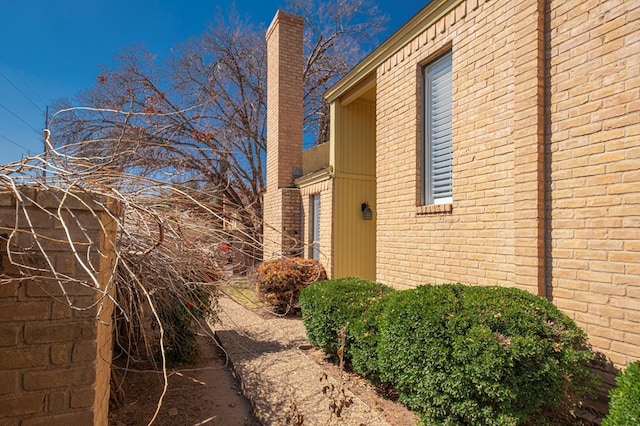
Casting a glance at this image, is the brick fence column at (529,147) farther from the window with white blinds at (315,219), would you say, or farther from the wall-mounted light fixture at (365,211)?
the window with white blinds at (315,219)

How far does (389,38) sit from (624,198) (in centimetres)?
438

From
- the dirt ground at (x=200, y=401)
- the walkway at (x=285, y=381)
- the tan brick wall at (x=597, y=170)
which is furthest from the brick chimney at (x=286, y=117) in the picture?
the tan brick wall at (x=597, y=170)

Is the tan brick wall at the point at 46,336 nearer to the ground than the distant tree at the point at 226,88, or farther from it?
nearer to the ground

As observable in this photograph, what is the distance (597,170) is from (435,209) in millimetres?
2036

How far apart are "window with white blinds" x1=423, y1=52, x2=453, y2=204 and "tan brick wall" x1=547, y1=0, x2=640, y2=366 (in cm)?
155

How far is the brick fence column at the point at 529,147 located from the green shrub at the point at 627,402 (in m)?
1.30

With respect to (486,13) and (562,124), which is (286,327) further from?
(486,13)

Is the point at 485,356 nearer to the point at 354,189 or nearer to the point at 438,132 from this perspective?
the point at 438,132

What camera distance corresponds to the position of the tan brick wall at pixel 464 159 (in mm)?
4055

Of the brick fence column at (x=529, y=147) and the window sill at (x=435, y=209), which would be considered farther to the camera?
the window sill at (x=435, y=209)

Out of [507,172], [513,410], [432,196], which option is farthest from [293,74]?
[513,410]

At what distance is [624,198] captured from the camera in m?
2.96

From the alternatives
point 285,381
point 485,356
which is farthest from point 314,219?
point 485,356

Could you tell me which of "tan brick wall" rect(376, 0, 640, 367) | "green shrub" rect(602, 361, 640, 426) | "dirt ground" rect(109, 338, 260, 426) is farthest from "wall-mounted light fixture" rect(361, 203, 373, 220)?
"green shrub" rect(602, 361, 640, 426)
